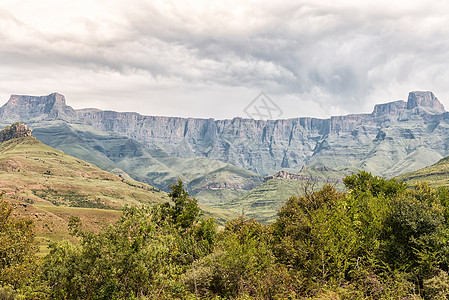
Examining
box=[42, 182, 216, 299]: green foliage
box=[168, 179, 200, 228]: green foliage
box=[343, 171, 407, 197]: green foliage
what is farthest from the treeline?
box=[343, 171, 407, 197]: green foliage

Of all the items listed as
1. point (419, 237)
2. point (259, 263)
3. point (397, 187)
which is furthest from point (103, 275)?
point (397, 187)

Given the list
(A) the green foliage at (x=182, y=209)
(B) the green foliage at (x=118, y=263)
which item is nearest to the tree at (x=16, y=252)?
(B) the green foliage at (x=118, y=263)

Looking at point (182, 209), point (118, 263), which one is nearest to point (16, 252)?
point (118, 263)

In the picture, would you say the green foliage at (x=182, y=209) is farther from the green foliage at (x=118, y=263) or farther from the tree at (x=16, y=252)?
the green foliage at (x=118, y=263)

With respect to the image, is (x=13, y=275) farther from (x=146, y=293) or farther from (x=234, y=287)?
(x=234, y=287)

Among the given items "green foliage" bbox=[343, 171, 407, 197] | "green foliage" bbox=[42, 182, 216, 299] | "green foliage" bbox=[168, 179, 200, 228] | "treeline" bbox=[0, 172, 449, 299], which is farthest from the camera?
"green foliage" bbox=[343, 171, 407, 197]

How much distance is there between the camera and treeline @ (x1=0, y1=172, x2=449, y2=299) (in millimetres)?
22812

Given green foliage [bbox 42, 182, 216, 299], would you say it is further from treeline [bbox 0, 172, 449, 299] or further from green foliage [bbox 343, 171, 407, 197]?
green foliage [bbox 343, 171, 407, 197]

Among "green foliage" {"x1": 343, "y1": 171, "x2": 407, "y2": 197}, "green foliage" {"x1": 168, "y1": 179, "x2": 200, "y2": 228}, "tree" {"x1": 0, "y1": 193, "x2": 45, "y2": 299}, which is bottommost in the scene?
"tree" {"x1": 0, "y1": 193, "x2": 45, "y2": 299}

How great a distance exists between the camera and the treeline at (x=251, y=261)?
22812 millimetres

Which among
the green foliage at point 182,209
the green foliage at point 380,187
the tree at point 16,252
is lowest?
the tree at point 16,252

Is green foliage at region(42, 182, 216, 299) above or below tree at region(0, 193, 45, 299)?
above

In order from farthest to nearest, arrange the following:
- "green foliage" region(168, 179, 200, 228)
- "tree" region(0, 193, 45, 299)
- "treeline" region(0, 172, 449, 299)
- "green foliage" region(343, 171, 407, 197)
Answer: "green foliage" region(343, 171, 407, 197), "green foliage" region(168, 179, 200, 228), "tree" region(0, 193, 45, 299), "treeline" region(0, 172, 449, 299)

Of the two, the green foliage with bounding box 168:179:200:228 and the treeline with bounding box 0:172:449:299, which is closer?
the treeline with bounding box 0:172:449:299
